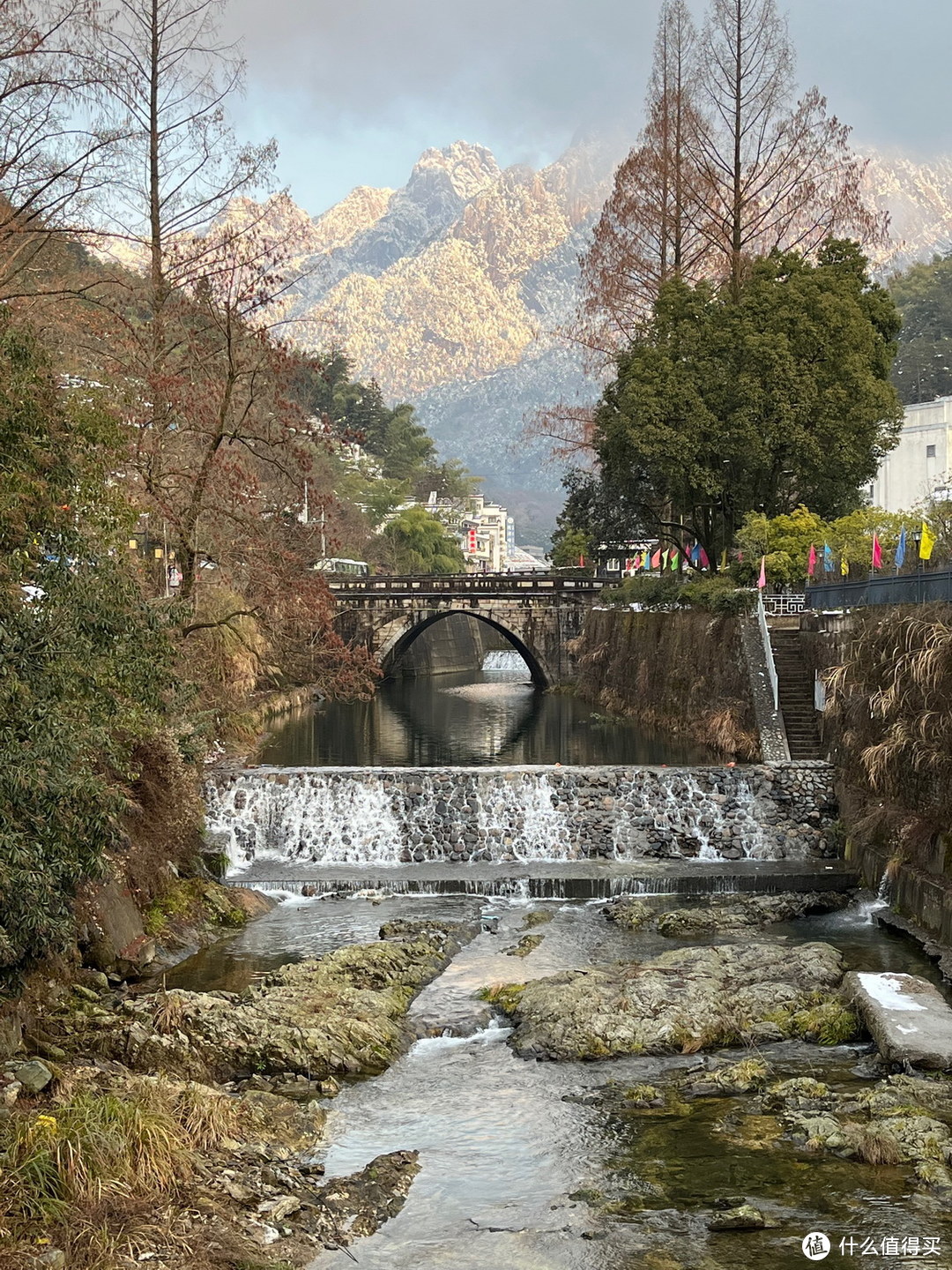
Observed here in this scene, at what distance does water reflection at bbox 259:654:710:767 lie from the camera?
32.6 meters

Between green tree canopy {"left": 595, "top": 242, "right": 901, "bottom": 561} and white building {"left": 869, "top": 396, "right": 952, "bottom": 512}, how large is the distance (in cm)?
2597

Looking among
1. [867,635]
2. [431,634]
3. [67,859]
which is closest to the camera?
[67,859]

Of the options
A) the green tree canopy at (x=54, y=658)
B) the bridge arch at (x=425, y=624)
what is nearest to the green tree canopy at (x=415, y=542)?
the bridge arch at (x=425, y=624)

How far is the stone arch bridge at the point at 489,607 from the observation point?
5372 cm

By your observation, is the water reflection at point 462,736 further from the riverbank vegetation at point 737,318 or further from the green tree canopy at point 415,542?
the green tree canopy at point 415,542

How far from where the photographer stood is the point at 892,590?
2278 cm

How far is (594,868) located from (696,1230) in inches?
463

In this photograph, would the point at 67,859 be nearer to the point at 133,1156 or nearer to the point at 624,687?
the point at 133,1156

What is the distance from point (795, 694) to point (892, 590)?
7.00 meters

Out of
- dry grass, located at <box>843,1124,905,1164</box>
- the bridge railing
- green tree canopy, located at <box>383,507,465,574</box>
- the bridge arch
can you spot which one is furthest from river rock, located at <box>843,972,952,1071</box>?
green tree canopy, located at <box>383,507,465,574</box>

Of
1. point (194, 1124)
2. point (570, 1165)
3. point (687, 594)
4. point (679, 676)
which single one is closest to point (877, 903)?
point (570, 1165)

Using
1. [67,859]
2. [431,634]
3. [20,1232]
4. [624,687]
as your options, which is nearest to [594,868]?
[67,859]

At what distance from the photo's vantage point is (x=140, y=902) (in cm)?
1708

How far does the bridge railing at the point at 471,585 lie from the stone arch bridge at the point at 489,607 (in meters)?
0.04
